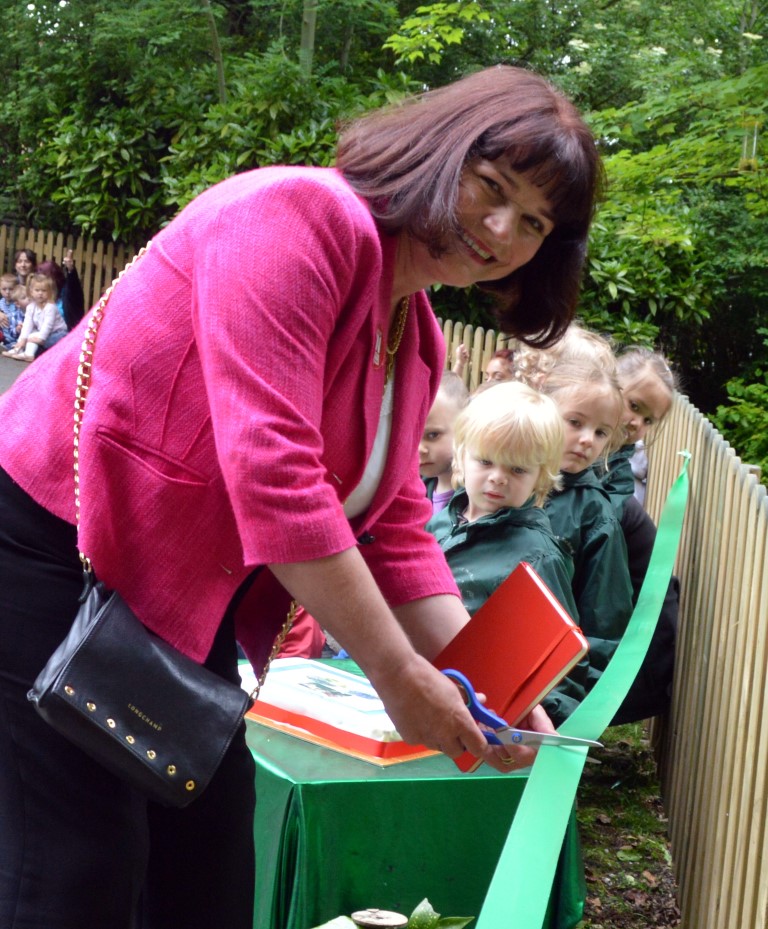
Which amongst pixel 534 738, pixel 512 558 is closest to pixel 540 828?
pixel 534 738

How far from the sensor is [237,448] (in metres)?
1.43

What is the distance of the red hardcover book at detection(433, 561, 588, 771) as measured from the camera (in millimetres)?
1659

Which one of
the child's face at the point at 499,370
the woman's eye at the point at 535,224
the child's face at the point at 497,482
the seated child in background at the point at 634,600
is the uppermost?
the woman's eye at the point at 535,224

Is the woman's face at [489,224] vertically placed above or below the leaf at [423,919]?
above

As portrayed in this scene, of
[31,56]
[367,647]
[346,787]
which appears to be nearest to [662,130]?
[346,787]

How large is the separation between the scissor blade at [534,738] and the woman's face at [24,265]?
13.7m

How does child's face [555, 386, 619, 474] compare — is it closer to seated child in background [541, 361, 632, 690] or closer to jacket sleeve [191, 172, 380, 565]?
seated child in background [541, 361, 632, 690]

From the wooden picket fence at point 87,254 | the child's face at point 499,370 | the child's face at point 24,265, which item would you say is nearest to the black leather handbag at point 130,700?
the child's face at point 499,370

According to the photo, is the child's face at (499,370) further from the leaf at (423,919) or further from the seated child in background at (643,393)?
the leaf at (423,919)

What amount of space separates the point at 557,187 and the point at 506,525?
1.63 m

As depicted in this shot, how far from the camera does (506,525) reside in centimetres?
325

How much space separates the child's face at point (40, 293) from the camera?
1343 centimetres

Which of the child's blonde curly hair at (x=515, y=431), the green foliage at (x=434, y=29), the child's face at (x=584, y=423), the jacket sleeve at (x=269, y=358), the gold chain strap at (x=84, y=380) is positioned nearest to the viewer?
the jacket sleeve at (x=269, y=358)

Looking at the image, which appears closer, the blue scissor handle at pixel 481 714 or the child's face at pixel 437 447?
the blue scissor handle at pixel 481 714
